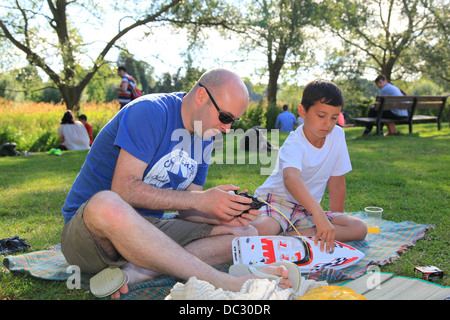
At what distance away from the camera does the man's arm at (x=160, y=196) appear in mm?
2107

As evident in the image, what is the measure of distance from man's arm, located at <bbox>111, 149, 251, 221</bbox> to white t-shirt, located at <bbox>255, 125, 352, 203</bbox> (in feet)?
3.33

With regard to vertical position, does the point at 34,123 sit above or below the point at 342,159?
below

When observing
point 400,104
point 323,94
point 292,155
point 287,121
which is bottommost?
point 287,121

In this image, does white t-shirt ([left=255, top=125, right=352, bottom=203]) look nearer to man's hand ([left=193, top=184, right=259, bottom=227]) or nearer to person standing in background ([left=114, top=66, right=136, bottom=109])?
man's hand ([left=193, top=184, right=259, bottom=227])

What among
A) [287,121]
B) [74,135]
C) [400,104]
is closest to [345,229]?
[400,104]

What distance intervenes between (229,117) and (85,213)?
1.08 metres

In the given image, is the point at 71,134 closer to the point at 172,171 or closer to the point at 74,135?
the point at 74,135

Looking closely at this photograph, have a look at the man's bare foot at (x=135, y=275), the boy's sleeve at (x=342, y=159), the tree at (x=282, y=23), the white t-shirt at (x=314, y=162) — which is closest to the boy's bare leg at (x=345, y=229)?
the white t-shirt at (x=314, y=162)

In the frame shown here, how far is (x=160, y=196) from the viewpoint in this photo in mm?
2180

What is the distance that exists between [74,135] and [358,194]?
9.99 metres

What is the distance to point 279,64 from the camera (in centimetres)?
2122

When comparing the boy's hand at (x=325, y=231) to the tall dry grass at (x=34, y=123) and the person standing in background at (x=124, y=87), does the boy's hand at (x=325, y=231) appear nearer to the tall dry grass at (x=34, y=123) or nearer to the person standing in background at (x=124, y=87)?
the person standing in background at (x=124, y=87)

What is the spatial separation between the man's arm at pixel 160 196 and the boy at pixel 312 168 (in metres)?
0.81

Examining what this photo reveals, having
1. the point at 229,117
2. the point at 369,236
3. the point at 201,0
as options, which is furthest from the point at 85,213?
the point at 201,0
